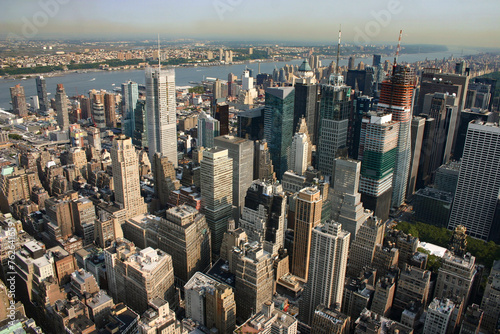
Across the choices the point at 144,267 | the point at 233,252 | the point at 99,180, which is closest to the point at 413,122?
the point at 233,252

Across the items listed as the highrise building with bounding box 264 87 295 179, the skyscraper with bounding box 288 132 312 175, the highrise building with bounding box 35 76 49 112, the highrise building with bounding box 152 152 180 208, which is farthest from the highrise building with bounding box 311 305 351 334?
the highrise building with bounding box 35 76 49 112

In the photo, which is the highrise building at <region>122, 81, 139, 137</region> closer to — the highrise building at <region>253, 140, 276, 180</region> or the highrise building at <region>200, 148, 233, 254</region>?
the highrise building at <region>253, 140, 276, 180</region>

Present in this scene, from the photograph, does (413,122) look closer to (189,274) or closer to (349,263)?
(349,263)

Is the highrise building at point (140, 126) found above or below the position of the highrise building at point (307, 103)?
below

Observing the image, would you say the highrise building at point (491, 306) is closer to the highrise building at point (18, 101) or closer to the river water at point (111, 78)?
the river water at point (111, 78)

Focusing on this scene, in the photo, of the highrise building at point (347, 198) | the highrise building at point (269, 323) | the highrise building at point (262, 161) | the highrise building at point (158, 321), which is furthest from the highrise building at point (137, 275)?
the highrise building at point (262, 161)

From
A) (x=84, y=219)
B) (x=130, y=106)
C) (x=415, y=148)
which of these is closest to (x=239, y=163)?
(x=84, y=219)

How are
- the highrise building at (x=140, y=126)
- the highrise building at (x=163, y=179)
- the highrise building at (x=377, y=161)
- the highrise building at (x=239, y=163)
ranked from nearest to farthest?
the highrise building at (x=239, y=163), the highrise building at (x=377, y=161), the highrise building at (x=163, y=179), the highrise building at (x=140, y=126)
